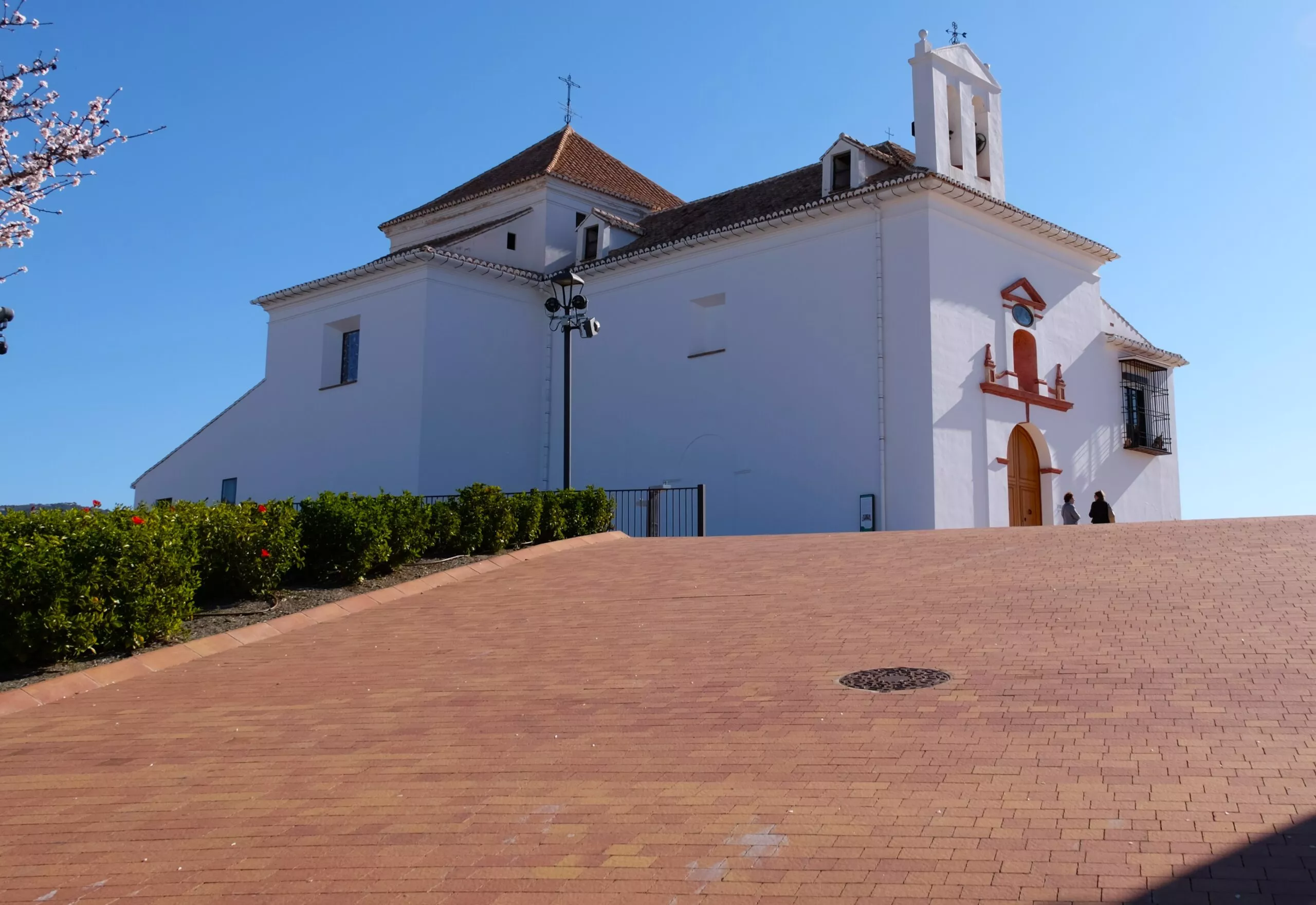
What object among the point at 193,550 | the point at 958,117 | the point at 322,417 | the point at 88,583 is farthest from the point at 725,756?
the point at 322,417

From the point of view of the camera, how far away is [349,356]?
27984mm

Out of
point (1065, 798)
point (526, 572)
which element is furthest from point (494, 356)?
point (1065, 798)

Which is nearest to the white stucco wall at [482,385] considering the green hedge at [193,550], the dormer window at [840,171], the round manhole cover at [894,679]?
the dormer window at [840,171]

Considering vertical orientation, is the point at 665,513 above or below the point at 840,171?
below

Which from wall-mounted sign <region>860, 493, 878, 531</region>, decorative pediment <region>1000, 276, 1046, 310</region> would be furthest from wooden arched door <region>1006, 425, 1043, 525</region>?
wall-mounted sign <region>860, 493, 878, 531</region>

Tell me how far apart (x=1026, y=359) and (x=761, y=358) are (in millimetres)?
5608

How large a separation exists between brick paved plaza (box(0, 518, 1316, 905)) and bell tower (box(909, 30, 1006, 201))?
1322 centimetres

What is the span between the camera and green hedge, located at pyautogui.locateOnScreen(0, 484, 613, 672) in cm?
960

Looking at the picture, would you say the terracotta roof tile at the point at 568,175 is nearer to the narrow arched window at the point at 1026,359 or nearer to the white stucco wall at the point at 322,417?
the white stucco wall at the point at 322,417

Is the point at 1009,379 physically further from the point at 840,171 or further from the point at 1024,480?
the point at 840,171

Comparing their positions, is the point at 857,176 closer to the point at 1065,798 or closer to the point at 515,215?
the point at 515,215

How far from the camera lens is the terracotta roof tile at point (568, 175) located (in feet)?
96.4

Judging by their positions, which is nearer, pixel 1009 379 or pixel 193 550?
pixel 193 550

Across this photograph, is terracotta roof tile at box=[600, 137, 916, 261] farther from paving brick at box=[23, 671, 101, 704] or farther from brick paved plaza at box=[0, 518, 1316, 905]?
paving brick at box=[23, 671, 101, 704]
